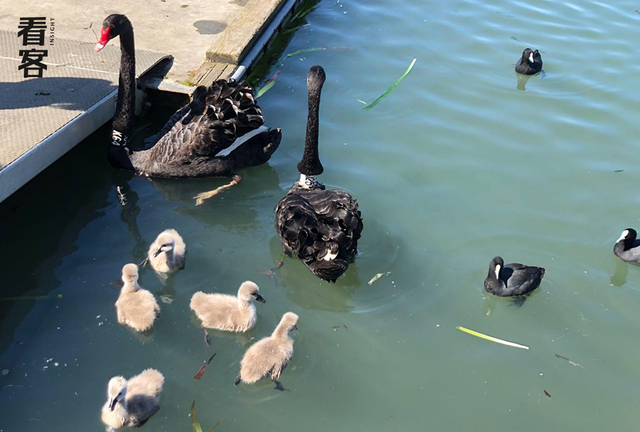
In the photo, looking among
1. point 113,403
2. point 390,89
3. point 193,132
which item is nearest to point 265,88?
point 390,89

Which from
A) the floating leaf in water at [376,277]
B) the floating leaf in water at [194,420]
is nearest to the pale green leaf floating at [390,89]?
the floating leaf in water at [376,277]

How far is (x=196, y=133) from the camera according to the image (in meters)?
5.83

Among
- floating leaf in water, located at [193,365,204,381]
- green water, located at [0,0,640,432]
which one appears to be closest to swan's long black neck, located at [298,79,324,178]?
green water, located at [0,0,640,432]

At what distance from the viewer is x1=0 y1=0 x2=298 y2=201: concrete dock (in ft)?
17.0

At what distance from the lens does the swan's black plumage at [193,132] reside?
5793mm

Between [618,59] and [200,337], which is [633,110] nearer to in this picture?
[618,59]

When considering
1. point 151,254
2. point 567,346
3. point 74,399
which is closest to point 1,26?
point 151,254

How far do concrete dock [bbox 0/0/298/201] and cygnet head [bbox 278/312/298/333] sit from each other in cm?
237

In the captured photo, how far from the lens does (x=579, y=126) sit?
704 cm

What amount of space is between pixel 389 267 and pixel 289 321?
1.18m

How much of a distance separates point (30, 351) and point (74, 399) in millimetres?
566

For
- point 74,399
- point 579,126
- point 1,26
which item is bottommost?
point 74,399

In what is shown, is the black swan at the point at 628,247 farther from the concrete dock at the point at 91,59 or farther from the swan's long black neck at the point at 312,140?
the concrete dock at the point at 91,59

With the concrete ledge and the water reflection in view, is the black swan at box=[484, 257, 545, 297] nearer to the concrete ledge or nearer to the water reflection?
the water reflection
